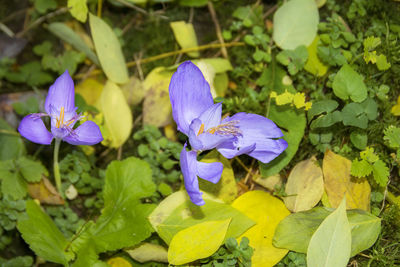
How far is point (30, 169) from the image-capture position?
6.85ft

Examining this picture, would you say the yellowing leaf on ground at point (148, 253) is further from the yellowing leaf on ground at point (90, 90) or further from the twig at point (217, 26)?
the twig at point (217, 26)

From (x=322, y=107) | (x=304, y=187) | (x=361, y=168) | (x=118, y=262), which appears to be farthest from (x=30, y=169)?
(x=361, y=168)

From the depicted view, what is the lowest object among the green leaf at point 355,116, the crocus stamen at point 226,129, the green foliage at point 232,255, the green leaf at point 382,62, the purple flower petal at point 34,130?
the green foliage at point 232,255

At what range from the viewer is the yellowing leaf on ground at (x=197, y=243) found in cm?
175

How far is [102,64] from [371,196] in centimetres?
142

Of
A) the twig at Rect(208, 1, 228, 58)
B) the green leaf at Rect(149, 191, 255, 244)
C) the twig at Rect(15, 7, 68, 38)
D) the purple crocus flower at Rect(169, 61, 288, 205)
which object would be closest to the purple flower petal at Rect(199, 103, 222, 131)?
the purple crocus flower at Rect(169, 61, 288, 205)

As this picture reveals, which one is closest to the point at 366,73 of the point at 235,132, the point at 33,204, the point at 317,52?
the point at 317,52

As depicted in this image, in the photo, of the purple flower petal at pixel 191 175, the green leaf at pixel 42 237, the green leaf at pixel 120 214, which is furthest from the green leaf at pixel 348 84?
the green leaf at pixel 42 237

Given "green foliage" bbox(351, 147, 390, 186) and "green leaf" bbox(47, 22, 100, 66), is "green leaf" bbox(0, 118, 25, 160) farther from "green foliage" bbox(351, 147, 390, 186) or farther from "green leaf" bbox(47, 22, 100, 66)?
"green foliage" bbox(351, 147, 390, 186)

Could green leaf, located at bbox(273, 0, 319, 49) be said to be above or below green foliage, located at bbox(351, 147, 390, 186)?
above

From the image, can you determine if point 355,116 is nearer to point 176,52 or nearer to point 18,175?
point 176,52

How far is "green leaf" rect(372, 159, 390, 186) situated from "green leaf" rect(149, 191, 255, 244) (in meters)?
0.55

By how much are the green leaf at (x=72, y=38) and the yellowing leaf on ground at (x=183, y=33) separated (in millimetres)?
442

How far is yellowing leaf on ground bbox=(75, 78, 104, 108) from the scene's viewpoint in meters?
2.35
